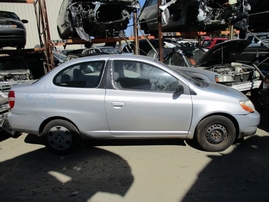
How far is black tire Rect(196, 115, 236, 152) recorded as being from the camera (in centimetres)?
349

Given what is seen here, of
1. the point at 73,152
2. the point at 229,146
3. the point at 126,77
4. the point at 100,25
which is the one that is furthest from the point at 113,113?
the point at 100,25

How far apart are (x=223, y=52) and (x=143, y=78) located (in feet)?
12.3

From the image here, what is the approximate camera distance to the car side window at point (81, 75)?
3.53m

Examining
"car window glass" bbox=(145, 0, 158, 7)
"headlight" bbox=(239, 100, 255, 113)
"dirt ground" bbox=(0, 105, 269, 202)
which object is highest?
"car window glass" bbox=(145, 0, 158, 7)

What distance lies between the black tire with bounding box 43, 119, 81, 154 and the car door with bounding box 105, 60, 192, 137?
2.06 feet

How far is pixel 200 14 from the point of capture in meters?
7.25

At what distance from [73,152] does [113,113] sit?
1024 mm

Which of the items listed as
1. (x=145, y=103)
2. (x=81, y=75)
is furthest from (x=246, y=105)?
(x=81, y=75)

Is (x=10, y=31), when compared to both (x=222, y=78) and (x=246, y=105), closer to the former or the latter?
(x=222, y=78)

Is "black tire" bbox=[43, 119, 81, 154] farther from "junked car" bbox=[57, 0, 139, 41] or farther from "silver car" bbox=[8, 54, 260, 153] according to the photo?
"junked car" bbox=[57, 0, 139, 41]

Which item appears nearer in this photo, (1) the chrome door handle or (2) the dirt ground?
(2) the dirt ground

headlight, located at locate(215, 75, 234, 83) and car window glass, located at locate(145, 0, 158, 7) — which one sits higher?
car window glass, located at locate(145, 0, 158, 7)

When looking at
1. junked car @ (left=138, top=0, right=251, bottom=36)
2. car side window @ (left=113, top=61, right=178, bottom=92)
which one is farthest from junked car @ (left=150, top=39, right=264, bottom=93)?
car side window @ (left=113, top=61, right=178, bottom=92)

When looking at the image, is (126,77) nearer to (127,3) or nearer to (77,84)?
(77,84)
